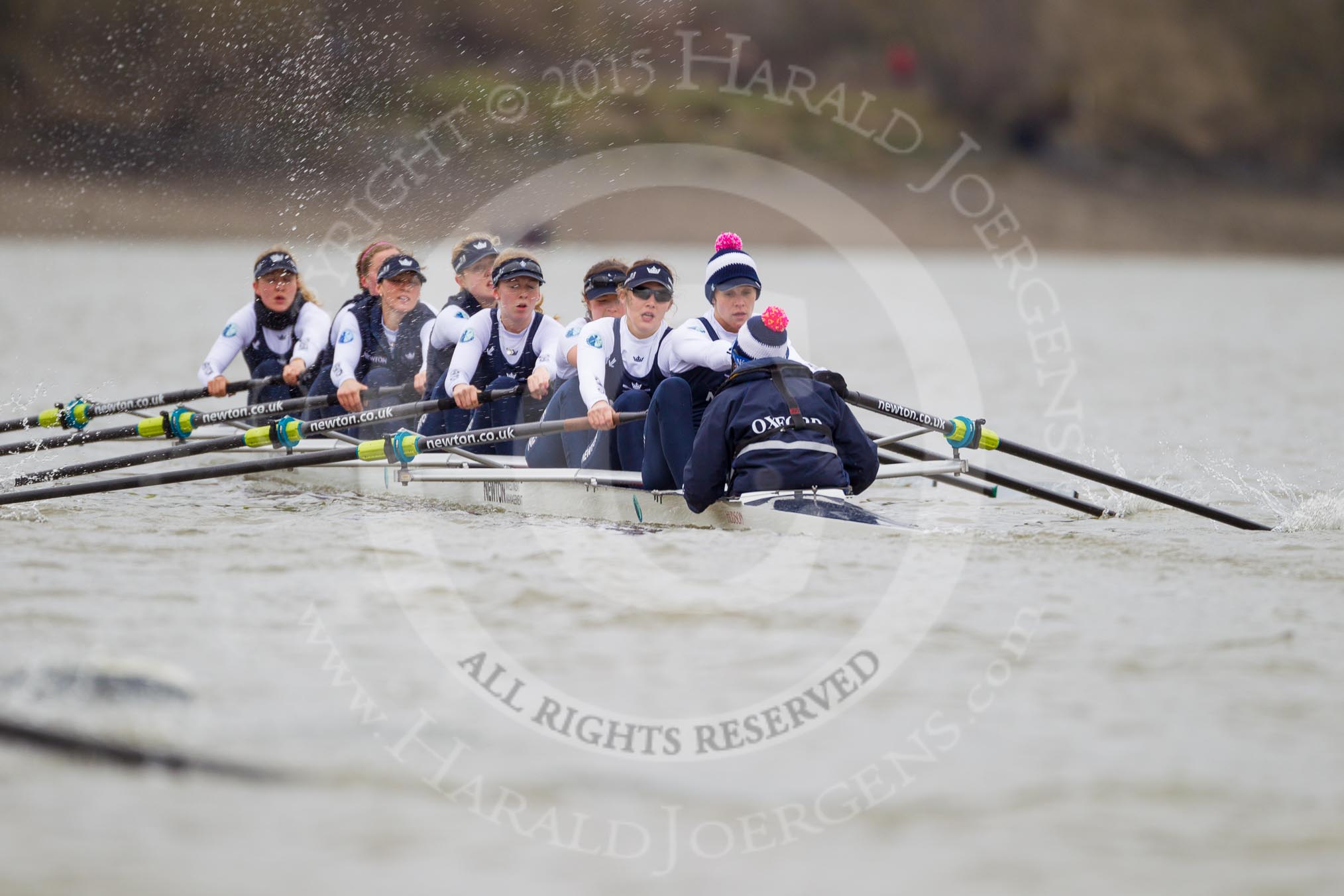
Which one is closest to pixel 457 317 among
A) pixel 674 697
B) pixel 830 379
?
pixel 830 379

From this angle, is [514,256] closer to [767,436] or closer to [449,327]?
[449,327]

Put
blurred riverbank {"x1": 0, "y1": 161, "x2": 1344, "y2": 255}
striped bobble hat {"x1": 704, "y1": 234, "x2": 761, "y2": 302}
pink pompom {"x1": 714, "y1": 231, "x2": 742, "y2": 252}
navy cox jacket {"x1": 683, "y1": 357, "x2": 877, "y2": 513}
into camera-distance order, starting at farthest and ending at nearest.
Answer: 1. blurred riverbank {"x1": 0, "y1": 161, "x2": 1344, "y2": 255}
2. pink pompom {"x1": 714, "y1": 231, "x2": 742, "y2": 252}
3. striped bobble hat {"x1": 704, "y1": 234, "x2": 761, "y2": 302}
4. navy cox jacket {"x1": 683, "y1": 357, "x2": 877, "y2": 513}

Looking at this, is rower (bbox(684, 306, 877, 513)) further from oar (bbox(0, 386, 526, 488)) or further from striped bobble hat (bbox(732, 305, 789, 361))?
oar (bbox(0, 386, 526, 488))

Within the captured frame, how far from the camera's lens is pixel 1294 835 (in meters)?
4.72

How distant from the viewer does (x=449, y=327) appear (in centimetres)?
1158

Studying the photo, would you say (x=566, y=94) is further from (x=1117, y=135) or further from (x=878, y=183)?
(x=1117, y=135)

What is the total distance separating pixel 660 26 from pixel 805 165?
2692cm

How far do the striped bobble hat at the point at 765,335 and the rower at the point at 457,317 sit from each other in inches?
140

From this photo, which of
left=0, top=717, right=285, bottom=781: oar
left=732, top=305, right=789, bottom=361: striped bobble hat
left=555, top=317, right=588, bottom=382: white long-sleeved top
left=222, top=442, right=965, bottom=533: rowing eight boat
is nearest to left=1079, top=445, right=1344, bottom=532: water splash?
left=222, top=442, right=965, bottom=533: rowing eight boat

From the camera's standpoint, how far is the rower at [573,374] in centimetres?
1016

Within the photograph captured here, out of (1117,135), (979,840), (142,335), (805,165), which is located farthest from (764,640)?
(1117,135)

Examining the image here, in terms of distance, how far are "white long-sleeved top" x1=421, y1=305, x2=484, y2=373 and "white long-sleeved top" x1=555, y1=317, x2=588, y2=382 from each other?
106cm

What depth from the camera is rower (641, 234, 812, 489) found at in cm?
902

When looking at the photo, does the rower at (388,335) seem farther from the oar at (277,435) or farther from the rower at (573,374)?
the rower at (573,374)
